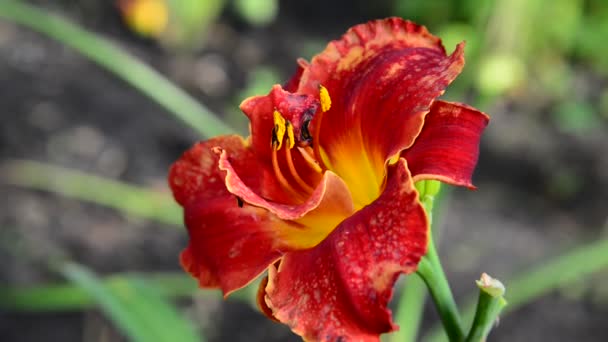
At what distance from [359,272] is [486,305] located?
0.48ft

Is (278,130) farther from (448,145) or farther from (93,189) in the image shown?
(93,189)

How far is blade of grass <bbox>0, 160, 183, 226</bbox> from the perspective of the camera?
6.91ft

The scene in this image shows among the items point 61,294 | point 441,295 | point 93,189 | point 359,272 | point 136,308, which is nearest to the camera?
point 359,272

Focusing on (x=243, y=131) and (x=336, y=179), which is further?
(x=243, y=131)

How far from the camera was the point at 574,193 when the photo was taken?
2389 mm

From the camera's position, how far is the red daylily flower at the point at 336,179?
0.60m

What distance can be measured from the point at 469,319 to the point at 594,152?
3.73 feet

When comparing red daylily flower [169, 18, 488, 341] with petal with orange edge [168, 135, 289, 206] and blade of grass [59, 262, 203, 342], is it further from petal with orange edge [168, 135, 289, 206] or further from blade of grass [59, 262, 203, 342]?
blade of grass [59, 262, 203, 342]

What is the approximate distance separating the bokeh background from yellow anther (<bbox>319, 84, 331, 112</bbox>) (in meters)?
0.83

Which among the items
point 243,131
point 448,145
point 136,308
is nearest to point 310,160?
point 448,145

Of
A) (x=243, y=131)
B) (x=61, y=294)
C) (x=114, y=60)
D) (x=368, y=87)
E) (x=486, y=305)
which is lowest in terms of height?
(x=486, y=305)

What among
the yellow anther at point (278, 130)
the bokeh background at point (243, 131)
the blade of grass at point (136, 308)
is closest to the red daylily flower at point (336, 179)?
the yellow anther at point (278, 130)

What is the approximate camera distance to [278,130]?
2.30 ft

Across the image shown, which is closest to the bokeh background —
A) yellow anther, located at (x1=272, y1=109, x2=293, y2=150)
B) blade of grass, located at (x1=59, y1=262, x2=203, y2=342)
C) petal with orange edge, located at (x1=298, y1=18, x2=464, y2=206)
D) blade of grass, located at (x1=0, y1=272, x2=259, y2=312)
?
blade of grass, located at (x1=0, y1=272, x2=259, y2=312)
